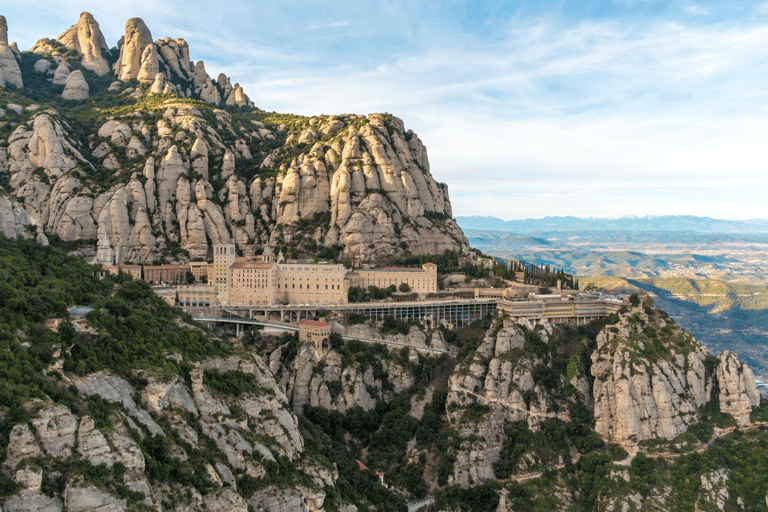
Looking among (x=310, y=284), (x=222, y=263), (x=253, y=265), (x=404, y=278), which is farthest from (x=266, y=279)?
(x=404, y=278)

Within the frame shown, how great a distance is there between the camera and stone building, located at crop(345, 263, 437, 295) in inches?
4200

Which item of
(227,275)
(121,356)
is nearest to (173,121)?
(227,275)

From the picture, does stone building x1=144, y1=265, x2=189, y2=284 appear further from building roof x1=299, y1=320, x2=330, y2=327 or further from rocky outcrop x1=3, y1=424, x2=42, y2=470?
rocky outcrop x1=3, y1=424, x2=42, y2=470

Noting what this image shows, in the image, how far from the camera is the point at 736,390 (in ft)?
271

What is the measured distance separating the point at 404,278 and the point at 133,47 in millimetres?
116331

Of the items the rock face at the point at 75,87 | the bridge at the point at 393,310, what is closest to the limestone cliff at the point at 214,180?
the rock face at the point at 75,87

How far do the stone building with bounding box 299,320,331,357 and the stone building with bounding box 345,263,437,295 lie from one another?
19.2 metres

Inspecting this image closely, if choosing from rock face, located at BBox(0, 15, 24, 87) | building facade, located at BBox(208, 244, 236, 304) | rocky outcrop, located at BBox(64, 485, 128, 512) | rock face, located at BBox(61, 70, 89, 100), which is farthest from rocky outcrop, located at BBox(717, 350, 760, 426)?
rock face, located at BBox(0, 15, 24, 87)

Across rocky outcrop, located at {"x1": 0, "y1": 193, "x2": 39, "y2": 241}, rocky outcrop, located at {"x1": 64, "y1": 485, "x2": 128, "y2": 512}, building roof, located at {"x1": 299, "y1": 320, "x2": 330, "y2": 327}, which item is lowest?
rocky outcrop, located at {"x1": 64, "y1": 485, "x2": 128, "y2": 512}

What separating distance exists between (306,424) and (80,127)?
330ft

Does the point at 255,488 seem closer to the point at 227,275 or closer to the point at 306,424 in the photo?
the point at 306,424

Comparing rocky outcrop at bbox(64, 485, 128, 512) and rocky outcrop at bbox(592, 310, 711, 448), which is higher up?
rocky outcrop at bbox(64, 485, 128, 512)

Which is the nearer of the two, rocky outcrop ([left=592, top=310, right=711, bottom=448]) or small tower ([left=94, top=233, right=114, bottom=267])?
rocky outcrop ([left=592, top=310, right=711, bottom=448])

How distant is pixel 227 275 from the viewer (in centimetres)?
10012
